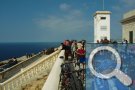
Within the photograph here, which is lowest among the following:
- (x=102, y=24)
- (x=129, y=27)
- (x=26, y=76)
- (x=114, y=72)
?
(x=26, y=76)

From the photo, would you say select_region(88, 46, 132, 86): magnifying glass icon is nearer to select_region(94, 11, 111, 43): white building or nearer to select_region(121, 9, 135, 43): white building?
select_region(94, 11, 111, 43): white building

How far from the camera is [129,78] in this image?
6.31 meters

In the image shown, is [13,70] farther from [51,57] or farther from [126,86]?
[126,86]

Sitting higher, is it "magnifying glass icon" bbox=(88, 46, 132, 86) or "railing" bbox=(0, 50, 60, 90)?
"magnifying glass icon" bbox=(88, 46, 132, 86)

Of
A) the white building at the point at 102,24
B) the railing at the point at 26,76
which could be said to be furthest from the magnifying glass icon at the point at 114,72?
the white building at the point at 102,24

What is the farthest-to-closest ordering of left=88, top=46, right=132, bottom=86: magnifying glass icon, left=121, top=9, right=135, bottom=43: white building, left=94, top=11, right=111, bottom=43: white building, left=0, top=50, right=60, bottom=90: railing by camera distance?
left=121, top=9, right=135, bottom=43: white building, left=94, top=11, right=111, bottom=43: white building, left=0, top=50, right=60, bottom=90: railing, left=88, top=46, right=132, bottom=86: magnifying glass icon

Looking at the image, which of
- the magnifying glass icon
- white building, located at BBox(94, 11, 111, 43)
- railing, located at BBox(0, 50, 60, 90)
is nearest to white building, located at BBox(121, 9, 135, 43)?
white building, located at BBox(94, 11, 111, 43)

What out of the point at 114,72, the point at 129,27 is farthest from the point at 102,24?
the point at 114,72

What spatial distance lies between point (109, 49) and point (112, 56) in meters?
0.18

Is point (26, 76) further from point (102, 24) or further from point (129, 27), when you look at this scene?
point (129, 27)

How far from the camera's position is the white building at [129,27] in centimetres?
3028

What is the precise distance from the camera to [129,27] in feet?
105

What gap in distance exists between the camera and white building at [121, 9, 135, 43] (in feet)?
99.3

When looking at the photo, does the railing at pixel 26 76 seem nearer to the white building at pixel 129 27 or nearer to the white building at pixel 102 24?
the white building at pixel 102 24
